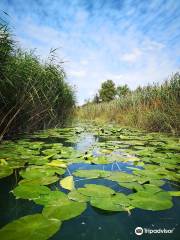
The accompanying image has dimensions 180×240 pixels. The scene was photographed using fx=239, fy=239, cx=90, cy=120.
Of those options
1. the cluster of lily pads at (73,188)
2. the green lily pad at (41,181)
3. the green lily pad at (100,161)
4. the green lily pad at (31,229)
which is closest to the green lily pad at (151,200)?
the cluster of lily pads at (73,188)

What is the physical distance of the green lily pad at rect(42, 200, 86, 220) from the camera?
1351 mm

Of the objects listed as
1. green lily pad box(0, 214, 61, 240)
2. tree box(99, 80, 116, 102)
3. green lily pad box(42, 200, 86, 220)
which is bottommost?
green lily pad box(0, 214, 61, 240)

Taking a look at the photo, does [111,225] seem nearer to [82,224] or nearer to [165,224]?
[82,224]

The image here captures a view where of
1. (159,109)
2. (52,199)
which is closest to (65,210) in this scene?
(52,199)

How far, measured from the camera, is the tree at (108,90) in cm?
3456

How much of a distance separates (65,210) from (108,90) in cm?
3386

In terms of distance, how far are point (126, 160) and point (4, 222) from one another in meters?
1.73

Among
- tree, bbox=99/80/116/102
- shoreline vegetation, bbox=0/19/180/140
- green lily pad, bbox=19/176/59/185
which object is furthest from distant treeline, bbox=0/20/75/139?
tree, bbox=99/80/116/102

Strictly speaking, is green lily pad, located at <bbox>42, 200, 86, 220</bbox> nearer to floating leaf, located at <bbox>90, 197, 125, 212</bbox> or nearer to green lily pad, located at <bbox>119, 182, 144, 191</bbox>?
floating leaf, located at <bbox>90, 197, 125, 212</bbox>

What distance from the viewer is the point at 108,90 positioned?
34812mm

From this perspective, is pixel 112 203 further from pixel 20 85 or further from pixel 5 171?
pixel 20 85

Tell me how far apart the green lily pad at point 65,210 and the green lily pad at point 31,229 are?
0.06 meters

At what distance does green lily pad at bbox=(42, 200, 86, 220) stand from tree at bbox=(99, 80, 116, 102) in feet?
108

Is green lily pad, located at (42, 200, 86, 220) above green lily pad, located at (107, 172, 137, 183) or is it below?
below
